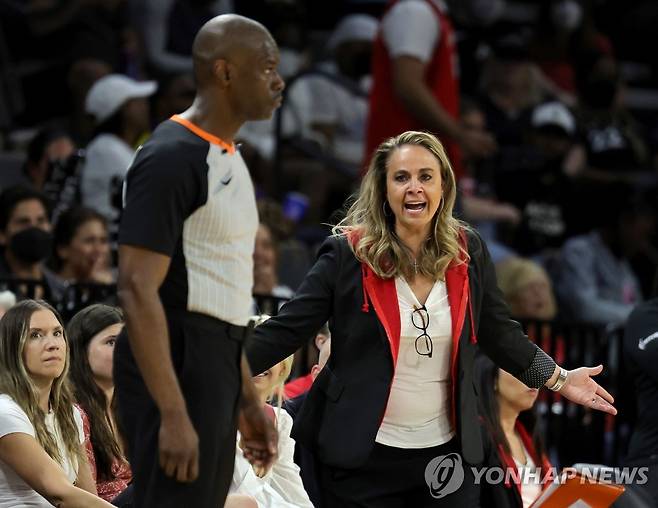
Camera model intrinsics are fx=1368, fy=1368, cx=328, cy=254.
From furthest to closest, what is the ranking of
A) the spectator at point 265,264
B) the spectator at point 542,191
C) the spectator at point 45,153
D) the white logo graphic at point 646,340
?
the spectator at point 542,191, the spectator at point 45,153, the spectator at point 265,264, the white logo graphic at point 646,340

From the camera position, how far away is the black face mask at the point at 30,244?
638 centimetres

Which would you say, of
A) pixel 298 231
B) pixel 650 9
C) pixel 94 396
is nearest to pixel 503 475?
pixel 94 396

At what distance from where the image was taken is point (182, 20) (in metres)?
9.91

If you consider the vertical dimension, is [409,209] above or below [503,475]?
above

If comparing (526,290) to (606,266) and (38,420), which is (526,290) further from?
(38,420)

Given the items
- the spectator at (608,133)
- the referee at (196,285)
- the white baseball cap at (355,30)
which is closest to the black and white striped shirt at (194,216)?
the referee at (196,285)

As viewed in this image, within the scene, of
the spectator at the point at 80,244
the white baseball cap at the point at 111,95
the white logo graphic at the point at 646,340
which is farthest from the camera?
the white baseball cap at the point at 111,95

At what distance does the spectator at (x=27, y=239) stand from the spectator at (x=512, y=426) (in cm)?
199

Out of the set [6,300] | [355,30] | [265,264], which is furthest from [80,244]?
[355,30]

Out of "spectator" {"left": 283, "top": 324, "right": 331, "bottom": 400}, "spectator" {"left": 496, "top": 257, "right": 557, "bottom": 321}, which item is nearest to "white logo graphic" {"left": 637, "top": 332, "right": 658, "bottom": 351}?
"spectator" {"left": 283, "top": 324, "right": 331, "bottom": 400}

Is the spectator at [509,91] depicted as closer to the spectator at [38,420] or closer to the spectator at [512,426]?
the spectator at [512,426]

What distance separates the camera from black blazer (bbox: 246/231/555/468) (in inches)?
162

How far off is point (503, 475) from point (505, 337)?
71cm

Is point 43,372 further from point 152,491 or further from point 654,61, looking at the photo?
point 654,61
